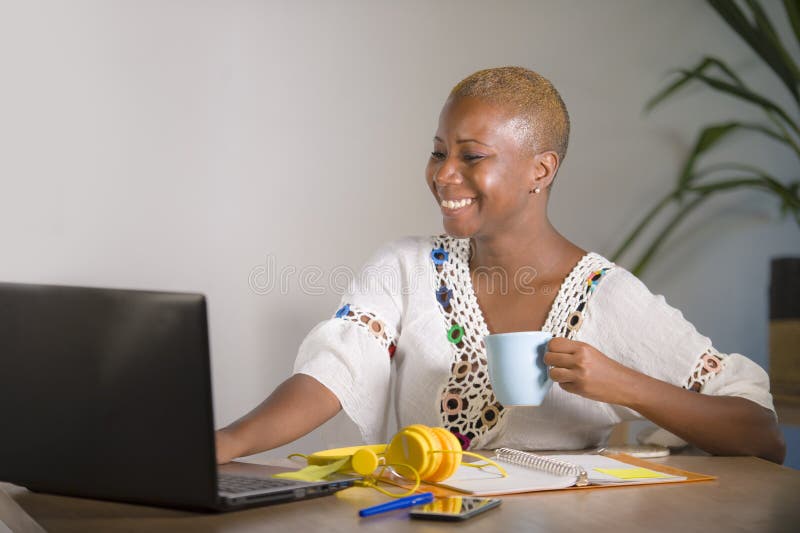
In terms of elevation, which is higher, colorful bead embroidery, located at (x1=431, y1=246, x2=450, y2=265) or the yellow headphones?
colorful bead embroidery, located at (x1=431, y1=246, x2=450, y2=265)

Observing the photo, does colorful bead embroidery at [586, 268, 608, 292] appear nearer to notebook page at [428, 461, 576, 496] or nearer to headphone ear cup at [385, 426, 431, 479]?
notebook page at [428, 461, 576, 496]

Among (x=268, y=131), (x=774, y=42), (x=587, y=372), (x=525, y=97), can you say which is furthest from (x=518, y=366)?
(x=774, y=42)

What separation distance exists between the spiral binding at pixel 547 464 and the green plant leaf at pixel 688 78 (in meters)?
1.47

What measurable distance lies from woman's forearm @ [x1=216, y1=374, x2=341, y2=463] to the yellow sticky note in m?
0.50

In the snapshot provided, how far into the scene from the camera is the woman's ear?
5.56 feet

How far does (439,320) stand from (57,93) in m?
0.91

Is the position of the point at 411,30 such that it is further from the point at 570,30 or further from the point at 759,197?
the point at 759,197

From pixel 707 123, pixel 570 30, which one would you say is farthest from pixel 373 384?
pixel 707 123

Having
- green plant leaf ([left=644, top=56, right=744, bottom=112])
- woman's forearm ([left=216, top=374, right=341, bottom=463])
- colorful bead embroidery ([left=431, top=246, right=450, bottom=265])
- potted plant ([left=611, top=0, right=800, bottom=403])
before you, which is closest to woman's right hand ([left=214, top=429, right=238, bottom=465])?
woman's forearm ([left=216, top=374, right=341, bottom=463])

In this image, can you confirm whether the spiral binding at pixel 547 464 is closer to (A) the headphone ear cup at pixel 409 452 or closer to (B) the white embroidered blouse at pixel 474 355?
(A) the headphone ear cup at pixel 409 452

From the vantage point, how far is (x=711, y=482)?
1.16m

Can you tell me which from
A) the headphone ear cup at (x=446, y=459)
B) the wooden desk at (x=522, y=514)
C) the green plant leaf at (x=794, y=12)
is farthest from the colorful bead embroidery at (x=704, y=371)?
the green plant leaf at (x=794, y=12)

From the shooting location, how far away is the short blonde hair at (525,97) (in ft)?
5.39

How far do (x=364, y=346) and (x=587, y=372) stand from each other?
1.46 ft
